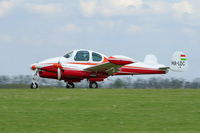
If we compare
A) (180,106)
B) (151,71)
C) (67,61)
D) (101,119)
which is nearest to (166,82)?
(151,71)

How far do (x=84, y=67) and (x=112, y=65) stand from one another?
1.74 metres

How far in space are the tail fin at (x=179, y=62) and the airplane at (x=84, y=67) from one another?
1873mm

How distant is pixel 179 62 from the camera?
96.6 ft

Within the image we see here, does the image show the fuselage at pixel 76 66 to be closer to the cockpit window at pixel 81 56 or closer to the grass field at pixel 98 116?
the cockpit window at pixel 81 56

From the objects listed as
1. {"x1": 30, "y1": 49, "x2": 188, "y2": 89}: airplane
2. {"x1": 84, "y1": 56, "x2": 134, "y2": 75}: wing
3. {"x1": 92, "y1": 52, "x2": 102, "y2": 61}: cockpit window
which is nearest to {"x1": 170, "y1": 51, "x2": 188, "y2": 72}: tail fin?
{"x1": 30, "y1": 49, "x2": 188, "y2": 89}: airplane

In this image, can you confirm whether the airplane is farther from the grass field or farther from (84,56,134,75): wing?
the grass field

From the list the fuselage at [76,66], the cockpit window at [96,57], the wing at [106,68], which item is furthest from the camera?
the cockpit window at [96,57]

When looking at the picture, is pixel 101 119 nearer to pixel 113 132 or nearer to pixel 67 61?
pixel 113 132

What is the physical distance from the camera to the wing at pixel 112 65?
978 inches

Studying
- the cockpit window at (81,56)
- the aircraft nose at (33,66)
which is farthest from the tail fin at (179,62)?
the aircraft nose at (33,66)

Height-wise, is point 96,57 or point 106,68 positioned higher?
point 96,57

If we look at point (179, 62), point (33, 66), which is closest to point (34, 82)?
point (33, 66)

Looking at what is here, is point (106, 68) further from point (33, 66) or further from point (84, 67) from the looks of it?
point (33, 66)

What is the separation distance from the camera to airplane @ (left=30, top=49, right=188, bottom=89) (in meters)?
25.4
